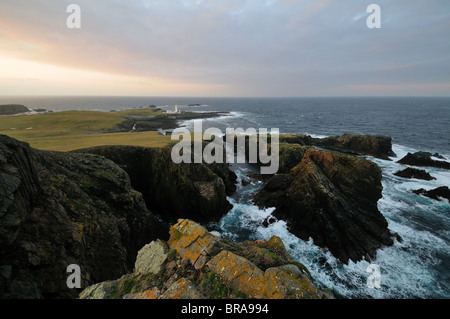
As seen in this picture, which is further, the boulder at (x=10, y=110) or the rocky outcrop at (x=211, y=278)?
the boulder at (x=10, y=110)

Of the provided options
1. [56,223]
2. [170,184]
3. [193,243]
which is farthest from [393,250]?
[56,223]

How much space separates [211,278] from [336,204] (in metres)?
18.9

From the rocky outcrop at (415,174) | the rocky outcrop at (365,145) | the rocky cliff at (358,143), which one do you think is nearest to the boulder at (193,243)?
the rocky outcrop at (415,174)

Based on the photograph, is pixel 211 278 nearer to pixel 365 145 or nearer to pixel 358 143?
pixel 365 145

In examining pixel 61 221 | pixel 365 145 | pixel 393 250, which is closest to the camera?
pixel 61 221

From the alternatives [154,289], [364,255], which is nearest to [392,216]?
[364,255]

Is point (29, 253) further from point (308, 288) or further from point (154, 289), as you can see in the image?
point (308, 288)

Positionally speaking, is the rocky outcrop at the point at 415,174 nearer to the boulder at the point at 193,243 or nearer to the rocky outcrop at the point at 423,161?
the rocky outcrop at the point at 423,161

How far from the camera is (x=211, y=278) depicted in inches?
237

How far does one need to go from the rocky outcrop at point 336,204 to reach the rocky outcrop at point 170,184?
714 centimetres

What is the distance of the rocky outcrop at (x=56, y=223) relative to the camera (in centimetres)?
698

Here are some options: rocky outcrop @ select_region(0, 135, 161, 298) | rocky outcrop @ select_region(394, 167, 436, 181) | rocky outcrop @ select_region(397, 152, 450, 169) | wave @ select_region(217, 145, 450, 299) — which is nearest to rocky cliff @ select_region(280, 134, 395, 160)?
rocky outcrop @ select_region(397, 152, 450, 169)

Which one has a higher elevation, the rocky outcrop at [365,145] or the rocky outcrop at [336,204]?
the rocky outcrop at [365,145]

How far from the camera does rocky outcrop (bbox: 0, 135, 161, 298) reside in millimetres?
6980
